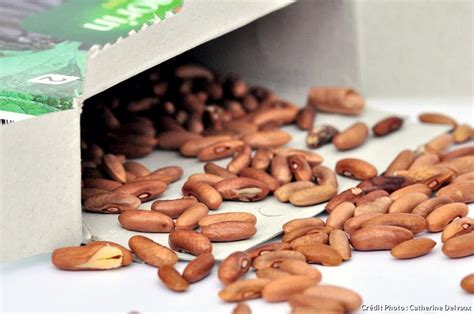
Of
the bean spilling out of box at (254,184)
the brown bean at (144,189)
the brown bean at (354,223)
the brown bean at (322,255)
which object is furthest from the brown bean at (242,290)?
the brown bean at (144,189)

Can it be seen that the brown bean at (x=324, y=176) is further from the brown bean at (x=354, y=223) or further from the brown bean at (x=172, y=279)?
the brown bean at (x=172, y=279)

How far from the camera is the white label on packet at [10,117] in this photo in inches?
53.0

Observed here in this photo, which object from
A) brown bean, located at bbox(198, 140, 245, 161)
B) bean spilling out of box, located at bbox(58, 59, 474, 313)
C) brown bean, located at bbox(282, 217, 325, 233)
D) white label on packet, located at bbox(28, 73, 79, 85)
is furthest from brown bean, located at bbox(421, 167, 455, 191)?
white label on packet, located at bbox(28, 73, 79, 85)

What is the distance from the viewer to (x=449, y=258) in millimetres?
1367

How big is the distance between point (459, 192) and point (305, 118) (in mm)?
410

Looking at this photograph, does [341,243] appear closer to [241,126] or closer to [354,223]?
[354,223]

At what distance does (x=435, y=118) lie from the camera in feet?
6.23

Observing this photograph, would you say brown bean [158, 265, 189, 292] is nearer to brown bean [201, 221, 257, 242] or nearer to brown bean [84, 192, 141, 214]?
brown bean [201, 221, 257, 242]

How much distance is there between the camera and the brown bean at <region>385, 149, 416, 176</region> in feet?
5.40

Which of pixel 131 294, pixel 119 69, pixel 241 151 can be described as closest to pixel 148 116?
pixel 241 151

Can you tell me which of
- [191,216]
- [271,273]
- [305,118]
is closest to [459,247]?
[271,273]

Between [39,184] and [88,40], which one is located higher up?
[88,40]

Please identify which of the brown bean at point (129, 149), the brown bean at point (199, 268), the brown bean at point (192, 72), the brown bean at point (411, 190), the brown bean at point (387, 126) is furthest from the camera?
the brown bean at point (192, 72)

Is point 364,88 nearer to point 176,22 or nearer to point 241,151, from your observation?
point 241,151
